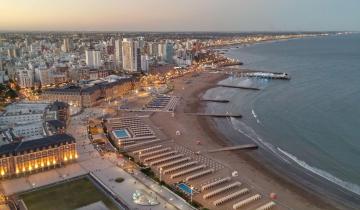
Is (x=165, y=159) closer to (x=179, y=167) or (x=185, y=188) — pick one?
(x=179, y=167)

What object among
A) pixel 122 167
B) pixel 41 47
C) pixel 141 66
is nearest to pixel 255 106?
pixel 122 167

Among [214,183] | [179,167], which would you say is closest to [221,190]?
[214,183]

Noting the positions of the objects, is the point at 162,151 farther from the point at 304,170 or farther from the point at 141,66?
the point at 141,66

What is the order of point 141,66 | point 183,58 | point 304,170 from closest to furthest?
point 304,170, point 141,66, point 183,58

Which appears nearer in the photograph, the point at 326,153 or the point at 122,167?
the point at 122,167

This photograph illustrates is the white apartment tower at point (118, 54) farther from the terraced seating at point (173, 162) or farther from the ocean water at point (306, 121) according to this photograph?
the terraced seating at point (173, 162)

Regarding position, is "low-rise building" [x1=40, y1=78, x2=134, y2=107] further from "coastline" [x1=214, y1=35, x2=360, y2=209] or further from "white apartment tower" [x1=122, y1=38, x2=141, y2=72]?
"coastline" [x1=214, y1=35, x2=360, y2=209]

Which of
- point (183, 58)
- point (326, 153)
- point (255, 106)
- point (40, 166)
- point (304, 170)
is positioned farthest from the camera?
point (183, 58)

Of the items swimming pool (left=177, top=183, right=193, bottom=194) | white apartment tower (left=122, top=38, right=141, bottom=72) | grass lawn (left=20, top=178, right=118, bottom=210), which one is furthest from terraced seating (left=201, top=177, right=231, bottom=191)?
white apartment tower (left=122, top=38, right=141, bottom=72)
